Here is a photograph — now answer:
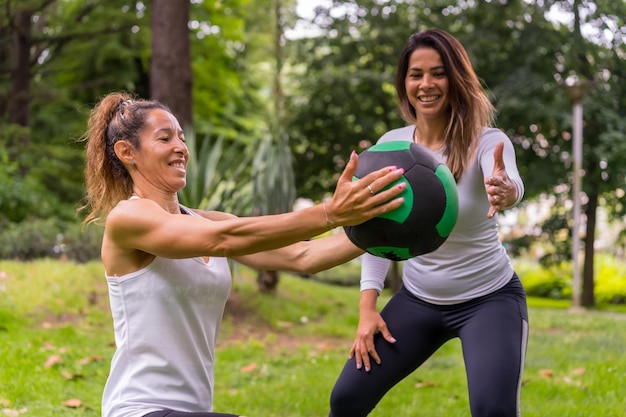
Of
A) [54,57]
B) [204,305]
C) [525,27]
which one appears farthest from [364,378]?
[54,57]

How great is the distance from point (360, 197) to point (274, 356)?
5031mm

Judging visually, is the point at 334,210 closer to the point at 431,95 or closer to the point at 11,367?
the point at 431,95

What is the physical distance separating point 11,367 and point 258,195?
3724 mm

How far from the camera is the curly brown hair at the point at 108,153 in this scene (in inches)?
106

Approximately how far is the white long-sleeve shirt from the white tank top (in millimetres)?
1110

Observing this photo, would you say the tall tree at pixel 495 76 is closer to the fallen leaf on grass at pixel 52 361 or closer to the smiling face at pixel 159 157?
the fallen leaf on grass at pixel 52 361

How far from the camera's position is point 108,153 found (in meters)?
2.72

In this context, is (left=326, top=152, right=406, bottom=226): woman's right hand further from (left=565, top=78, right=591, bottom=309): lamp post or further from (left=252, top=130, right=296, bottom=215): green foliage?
(left=565, top=78, right=591, bottom=309): lamp post

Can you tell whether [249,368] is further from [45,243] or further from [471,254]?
[45,243]

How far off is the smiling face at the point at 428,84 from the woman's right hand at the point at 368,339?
941 mm

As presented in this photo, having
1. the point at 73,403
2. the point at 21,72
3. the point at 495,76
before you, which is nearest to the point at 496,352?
the point at 73,403

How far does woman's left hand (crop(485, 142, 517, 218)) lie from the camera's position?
265 cm

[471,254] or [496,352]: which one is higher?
[471,254]

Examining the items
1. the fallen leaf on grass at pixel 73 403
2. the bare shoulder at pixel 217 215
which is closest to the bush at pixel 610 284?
the fallen leaf on grass at pixel 73 403
